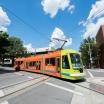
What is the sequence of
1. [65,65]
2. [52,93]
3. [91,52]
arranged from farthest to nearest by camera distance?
1. [91,52]
2. [65,65]
3. [52,93]

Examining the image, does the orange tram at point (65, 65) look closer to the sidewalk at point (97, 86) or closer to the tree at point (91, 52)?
the sidewalk at point (97, 86)

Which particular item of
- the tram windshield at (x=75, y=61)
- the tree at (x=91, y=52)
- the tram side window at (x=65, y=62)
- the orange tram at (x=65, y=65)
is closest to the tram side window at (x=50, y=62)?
the orange tram at (x=65, y=65)

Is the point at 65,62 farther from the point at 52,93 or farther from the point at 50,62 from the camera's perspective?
the point at 52,93

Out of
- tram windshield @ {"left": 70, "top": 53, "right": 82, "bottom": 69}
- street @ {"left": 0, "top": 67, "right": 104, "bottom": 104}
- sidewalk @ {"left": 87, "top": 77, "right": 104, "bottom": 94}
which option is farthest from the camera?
tram windshield @ {"left": 70, "top": 53, "right": 82, "bottom": 69}

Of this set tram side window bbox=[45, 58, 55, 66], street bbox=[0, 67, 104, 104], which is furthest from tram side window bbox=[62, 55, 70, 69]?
tram side window bbox=[45, 58, 55, 66]

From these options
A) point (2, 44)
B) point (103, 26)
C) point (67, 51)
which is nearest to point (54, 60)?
point (67, 51)

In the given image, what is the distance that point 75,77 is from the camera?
679 inches

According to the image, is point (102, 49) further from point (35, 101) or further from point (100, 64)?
point (35, 101)

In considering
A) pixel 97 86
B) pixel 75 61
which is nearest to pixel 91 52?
pixel 75 61

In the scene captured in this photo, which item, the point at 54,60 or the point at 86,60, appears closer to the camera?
the point at 54,60

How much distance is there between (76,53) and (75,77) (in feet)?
8.47

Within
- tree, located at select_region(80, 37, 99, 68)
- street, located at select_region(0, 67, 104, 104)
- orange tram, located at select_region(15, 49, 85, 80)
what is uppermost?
tree, located at select_region(80, 37, 99, 68)

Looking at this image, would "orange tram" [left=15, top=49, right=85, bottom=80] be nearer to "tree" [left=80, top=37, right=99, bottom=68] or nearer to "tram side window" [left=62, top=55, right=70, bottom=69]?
"tram side window" [left=62, top=55, right=70, bottom=69]

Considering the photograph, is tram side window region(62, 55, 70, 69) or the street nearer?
the street
